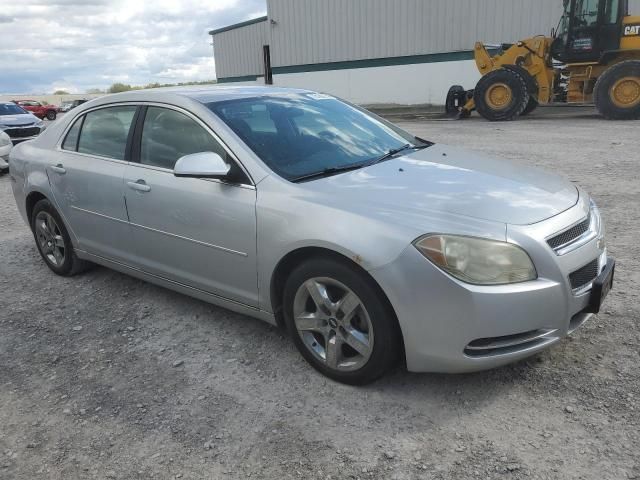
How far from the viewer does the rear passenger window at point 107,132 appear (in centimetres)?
389

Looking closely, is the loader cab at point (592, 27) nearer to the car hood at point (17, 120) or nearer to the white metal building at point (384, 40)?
the white metal building at point (384, 40)

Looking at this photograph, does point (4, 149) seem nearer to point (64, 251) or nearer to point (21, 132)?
point (21, 132)

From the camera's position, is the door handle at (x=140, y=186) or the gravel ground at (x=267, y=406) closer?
the gravel ground at (x=267, y=406)

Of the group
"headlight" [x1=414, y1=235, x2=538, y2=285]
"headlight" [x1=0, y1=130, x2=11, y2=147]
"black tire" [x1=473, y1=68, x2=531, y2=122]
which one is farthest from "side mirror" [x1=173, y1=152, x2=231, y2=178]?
"black tire" [x1=473, y1=68, x2=531, y2=122]

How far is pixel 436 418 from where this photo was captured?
2566 mm

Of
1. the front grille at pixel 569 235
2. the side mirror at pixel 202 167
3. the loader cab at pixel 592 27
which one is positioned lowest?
the front grille at pixel 569 235

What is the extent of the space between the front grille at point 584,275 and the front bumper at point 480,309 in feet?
0.14

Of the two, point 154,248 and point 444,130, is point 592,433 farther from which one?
point 444,130

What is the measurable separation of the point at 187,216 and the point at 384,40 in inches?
911

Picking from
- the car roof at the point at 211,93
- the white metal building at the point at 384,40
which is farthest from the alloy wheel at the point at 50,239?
the white metal building at the point at 384,40

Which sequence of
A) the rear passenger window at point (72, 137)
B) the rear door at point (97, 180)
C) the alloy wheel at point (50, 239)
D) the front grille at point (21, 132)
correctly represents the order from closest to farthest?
the rear door at point (97, 180)
the rear passenger window at point (72, 137)
the alloy wheel at point (50, 239)
the front grille at point (21, 132)

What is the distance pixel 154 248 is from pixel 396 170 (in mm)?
1664

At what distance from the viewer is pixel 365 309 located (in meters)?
2.62

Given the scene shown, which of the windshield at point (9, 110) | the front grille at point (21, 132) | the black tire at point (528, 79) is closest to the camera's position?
the front grille at point (21, 132)
